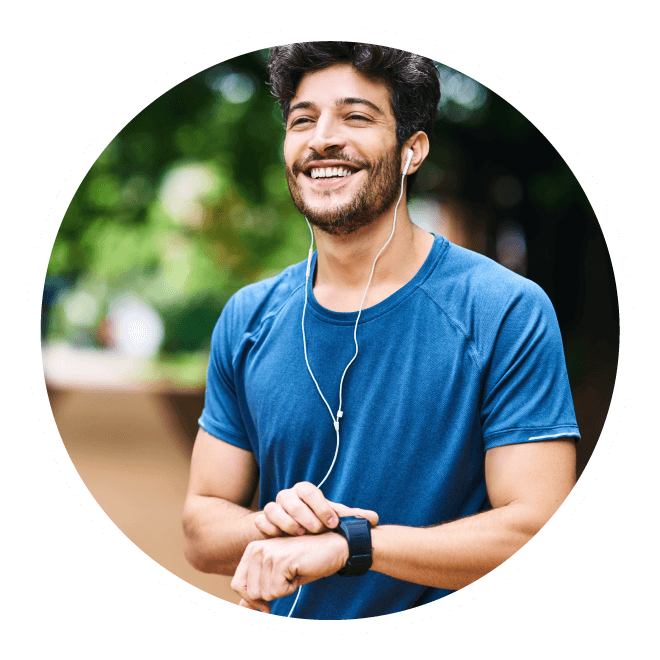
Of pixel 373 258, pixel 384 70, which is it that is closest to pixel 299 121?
pixel 384 70

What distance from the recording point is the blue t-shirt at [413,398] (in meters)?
1.21

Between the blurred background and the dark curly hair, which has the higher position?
the dark curly hair

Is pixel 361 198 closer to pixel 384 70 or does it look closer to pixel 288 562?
pixel 384 70

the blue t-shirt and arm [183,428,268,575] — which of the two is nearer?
the blue t-shirt

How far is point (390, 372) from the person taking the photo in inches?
49.1

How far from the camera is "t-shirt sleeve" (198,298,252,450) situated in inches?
55.2

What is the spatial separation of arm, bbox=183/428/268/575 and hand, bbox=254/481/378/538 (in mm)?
143

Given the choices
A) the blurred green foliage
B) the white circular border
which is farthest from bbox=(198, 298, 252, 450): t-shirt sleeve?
the white circular border

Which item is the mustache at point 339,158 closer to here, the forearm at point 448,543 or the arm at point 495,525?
the arm at point 495,525

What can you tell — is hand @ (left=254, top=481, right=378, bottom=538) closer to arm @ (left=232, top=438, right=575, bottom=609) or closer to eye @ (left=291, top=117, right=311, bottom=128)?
arm @ (left=232, top=438, right=575, bottom=609)

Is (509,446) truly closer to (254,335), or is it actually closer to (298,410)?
(298,410)

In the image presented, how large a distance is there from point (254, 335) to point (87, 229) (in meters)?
0.61

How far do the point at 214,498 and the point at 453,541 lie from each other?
54 cm

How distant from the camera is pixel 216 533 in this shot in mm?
1346
